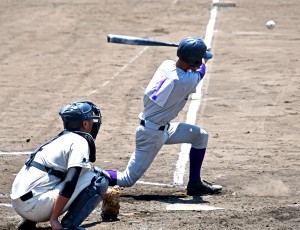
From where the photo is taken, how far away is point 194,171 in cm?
910

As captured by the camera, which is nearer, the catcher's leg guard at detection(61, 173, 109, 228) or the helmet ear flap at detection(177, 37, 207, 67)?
the catcher's leg guard at detection(61, 173, 109, 228)

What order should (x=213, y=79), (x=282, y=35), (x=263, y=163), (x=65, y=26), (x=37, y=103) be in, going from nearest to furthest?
1. (x=263, y=163)
2. (x=37, y=103)
3. (x=213, y=79)
4. (x=282, y=35)
5. (x=65, y=26)

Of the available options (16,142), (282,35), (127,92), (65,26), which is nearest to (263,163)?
(16,142)

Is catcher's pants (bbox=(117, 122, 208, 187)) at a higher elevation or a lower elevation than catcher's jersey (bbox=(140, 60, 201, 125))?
lower

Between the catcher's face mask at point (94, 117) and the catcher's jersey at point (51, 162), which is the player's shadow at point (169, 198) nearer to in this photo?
the catcher's face mask at point (94, 117)

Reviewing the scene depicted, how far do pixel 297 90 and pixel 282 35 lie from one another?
4.36m

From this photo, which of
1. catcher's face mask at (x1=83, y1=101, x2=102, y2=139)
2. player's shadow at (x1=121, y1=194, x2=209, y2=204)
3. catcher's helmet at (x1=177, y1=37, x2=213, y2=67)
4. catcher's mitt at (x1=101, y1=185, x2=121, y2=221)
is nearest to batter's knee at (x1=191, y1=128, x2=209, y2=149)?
player's shadow at (x1=121, y1=194, x2=209, y2=204)

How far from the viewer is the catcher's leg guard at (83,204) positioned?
7.09 metres

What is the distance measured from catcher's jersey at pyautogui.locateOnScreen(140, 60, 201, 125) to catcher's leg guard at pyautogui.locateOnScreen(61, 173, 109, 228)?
5.69 ft

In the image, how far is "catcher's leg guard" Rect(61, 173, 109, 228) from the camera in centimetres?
709

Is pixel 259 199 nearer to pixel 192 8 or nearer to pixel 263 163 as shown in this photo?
pixel 263 163

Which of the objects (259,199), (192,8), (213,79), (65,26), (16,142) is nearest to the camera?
(259,199)

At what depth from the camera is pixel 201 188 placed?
904cm

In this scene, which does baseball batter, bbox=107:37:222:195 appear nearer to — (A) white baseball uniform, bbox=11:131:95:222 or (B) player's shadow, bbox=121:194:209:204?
(B) player's shadow, bbox=121:194:209:204
